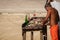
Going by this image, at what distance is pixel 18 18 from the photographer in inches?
202

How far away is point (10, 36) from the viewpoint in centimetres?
509

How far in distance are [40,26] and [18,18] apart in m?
1.40

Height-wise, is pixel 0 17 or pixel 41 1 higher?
pixel 41 1

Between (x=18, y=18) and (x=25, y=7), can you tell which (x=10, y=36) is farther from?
(x=25, y=7)

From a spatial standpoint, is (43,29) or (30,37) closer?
(43,29)

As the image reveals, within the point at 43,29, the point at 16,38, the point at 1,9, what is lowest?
the point at 16,38

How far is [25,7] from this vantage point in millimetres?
A: 5148

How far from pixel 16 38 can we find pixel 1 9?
993mm

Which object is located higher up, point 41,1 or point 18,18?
point 41,1

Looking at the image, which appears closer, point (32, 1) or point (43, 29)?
point (43, 29)

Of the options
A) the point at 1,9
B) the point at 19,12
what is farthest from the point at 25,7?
the point at 1,9

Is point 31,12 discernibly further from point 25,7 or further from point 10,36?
point 10,36

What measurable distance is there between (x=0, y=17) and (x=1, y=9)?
0.25m

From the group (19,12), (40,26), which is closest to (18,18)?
(19,12)
